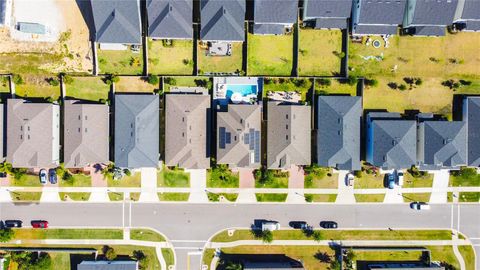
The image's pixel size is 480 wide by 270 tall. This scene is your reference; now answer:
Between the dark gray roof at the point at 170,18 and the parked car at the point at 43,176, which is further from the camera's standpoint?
the parked car at the point at 43,176

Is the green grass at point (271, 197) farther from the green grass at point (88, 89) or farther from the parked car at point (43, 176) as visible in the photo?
the parked car at point (43, 176)

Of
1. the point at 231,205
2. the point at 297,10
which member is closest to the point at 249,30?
the point at 297,10

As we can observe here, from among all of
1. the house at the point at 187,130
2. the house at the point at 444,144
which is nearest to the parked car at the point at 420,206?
the house at the point at 444,144

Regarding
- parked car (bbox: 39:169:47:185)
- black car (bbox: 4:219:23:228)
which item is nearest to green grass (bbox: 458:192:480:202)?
parked car (bbox: 39:169:47:185)

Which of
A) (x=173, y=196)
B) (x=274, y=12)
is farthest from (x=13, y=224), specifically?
(x=274, y=12)

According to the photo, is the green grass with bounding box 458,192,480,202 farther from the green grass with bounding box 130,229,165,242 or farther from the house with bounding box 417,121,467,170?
the green grass with bounding box 130,229,165,242

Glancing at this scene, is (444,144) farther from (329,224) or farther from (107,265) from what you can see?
(107,265)

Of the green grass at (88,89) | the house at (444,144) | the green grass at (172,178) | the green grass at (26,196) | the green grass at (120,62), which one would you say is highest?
the green grass at (120,62)

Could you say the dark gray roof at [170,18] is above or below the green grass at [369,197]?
above
